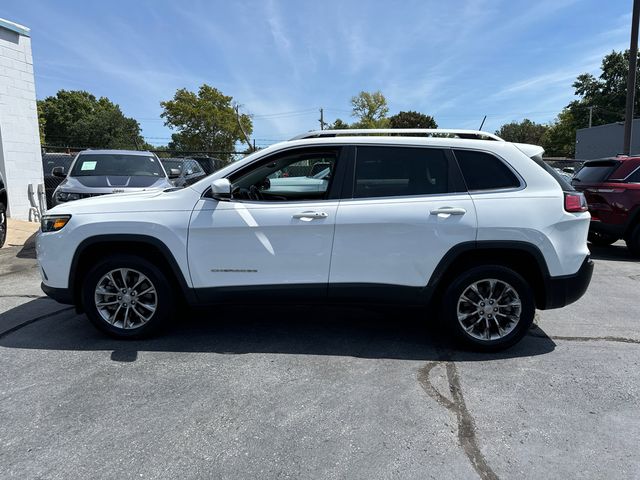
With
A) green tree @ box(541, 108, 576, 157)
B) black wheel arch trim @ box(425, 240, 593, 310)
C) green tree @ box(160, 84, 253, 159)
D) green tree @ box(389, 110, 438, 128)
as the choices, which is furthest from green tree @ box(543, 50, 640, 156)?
black wheel arch trim @ box(425, 240, 593, 310)

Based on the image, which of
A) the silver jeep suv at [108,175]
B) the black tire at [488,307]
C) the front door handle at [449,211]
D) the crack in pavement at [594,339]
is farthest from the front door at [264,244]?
the silver jeep suv at [108,175]

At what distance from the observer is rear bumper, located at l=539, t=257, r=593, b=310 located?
3.93 metres

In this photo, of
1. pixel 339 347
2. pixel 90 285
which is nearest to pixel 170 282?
pixel 90 285

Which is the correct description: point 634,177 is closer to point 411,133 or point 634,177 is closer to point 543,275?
point 543,275

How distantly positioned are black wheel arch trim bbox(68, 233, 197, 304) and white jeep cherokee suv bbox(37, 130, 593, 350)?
0.04 feet

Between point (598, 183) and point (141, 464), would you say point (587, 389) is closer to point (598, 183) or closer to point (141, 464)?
point (141, 464)

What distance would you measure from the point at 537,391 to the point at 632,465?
0.85 metres

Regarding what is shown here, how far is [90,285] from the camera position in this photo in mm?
4070

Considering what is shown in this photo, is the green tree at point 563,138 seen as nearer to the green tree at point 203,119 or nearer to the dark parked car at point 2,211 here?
the green tree at point 203,119

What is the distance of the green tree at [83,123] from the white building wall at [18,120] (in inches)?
2058

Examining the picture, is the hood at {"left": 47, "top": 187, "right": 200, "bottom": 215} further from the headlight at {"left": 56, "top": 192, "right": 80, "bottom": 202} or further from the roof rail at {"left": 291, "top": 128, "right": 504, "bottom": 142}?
the headlight at {"left": 56, "top": 192, "right": 80, "bottom": 202}

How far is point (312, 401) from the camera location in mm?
3217

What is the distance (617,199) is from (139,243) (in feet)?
26.4

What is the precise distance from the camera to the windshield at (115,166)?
28.5ft
